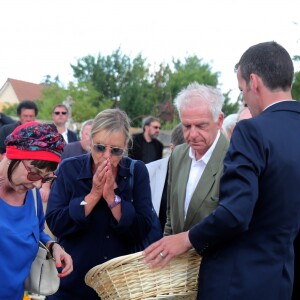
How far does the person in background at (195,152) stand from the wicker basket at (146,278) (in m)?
0.51

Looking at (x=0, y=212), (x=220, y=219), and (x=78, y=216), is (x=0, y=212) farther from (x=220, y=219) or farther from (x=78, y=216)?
(x=220, y=219)

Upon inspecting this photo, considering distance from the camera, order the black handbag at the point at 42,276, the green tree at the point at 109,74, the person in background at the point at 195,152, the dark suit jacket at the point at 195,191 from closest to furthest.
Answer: the black handbag at the point at 42,276 → the dark suit jacket at the point at 195,191 → the person in background at the point at 195,152 → the green tree at the point at 109,74

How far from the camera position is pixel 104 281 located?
250 centimetres

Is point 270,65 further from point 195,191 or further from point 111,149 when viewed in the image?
point 111,149

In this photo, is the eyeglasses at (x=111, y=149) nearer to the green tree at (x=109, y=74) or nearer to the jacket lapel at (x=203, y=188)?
the jacket lapel at (x=203, y=188)

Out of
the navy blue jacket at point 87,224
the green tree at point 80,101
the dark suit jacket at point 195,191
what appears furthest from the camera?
the green tree at point 80,101

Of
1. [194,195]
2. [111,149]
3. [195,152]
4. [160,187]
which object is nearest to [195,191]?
[194,195]

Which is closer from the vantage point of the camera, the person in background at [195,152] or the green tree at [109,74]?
the person in background at [195,152]

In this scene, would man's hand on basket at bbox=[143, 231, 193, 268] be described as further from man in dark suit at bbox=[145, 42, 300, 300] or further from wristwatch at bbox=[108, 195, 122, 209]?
wristwatch at bbox=[108, 195, 122, 209]

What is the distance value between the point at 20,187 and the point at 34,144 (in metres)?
0.23

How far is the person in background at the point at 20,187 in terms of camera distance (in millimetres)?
2504

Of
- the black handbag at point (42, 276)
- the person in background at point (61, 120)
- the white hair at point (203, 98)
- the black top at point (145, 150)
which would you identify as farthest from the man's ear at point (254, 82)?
the black top at point (145, 150)

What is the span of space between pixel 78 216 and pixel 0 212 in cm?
62

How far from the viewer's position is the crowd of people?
2.22m
